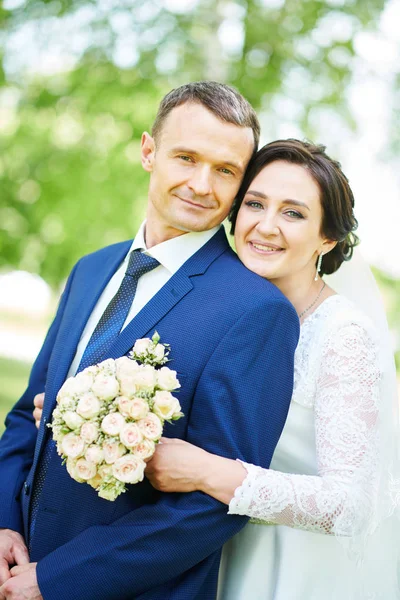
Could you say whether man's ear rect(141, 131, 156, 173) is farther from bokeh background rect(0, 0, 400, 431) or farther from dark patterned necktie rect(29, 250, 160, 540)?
bokeh background rect(0, 0, 400, 431)

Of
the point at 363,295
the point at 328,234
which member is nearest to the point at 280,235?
the point at 328,234

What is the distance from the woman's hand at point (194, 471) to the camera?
2.61 meters

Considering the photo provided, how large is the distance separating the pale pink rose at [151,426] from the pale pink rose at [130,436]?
0.07 ft

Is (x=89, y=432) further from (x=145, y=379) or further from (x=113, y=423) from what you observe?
(x=145, y=379)

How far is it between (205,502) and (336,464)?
54 centimetres

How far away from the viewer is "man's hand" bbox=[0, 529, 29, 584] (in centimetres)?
291

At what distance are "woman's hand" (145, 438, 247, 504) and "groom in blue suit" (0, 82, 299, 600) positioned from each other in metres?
0.05

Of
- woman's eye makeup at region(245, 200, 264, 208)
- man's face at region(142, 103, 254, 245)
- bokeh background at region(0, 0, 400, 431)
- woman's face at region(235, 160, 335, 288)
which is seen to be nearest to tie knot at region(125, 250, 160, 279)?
man's face at region(142, 103, 254, 245)

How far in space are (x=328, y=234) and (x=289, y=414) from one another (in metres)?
0.90

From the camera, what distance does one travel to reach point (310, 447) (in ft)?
10.1

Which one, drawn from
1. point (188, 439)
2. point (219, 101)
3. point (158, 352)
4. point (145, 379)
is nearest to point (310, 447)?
point (188, 439)

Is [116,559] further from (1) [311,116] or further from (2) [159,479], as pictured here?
(1) [311,116]

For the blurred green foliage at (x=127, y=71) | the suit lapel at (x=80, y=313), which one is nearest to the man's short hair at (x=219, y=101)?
the suit lapel at (x=80, y=313)

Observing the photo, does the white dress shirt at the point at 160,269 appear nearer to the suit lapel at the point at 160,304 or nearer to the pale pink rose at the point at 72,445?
the suit lapel at the point at 160,304
